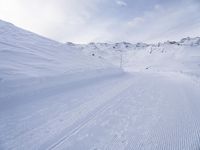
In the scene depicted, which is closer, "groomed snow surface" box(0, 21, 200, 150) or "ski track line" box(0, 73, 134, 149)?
"groomed snow surface" box(0, 21, 200, 150)

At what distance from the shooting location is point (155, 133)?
3.24 metres

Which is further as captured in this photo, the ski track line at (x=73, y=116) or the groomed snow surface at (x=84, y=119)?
the ski track line at (x=73, y=116)

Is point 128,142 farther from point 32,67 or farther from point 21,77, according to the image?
point 32,67

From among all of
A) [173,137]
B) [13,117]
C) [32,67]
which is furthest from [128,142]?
[32,67]

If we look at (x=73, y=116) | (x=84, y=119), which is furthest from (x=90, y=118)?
(x=73, y=116)

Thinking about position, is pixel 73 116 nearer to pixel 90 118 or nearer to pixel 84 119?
pixel 84 119

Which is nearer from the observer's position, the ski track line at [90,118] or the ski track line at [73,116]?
the ski track line at [90,118]

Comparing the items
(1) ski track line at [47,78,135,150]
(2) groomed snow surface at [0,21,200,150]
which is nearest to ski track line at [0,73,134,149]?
(2) groomed snow surface at [0,21,200,150]

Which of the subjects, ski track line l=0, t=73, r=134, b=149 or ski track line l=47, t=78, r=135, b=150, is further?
ski track line l=0, t=73, r=134, b=149

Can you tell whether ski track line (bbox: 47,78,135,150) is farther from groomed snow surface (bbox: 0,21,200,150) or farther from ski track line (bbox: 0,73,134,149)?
ski track line (bbox: 0,73,134,149)

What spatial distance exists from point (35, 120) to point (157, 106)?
143 inches

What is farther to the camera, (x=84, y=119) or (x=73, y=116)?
(x=73, y=116)

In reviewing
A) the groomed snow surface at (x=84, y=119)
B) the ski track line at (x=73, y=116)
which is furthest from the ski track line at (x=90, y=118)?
the ski track line at (x=73, y=116)

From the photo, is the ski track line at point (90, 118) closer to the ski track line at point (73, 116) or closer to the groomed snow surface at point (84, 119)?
the groomed snow surface at point (84, 119)
